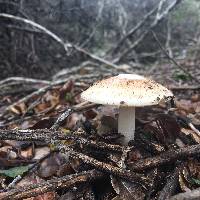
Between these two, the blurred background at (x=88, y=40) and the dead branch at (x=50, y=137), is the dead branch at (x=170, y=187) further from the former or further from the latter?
the blurred background at (x=88, y=40)

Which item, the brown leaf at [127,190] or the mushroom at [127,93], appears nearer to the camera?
the brown leaf at [127,190]

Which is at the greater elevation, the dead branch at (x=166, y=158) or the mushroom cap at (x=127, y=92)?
the mushroom cap at (x=127, y=92)

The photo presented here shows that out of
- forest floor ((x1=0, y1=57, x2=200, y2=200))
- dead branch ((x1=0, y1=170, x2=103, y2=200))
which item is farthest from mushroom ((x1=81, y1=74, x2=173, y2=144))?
dead branch ((x1=0, y1=170, x2=103, y2=200))

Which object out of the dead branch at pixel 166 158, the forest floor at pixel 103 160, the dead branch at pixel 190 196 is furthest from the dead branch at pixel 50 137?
the dead branch at pixel 190 196

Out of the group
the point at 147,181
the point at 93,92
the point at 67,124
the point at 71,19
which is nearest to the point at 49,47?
the point at 71,19

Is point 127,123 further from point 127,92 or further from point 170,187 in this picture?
point 170,187

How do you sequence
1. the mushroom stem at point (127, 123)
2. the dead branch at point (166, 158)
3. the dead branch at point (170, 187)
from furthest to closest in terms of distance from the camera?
1. the mushroom stem at point (127, 123)
2. the dead branch at point (166, 158)
3. the dead branch at point (170, 187)

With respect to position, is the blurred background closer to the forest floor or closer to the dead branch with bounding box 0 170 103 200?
the forest floor
